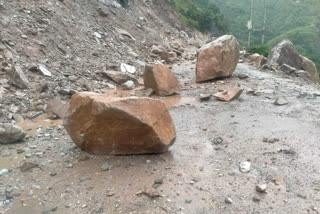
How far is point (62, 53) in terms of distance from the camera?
29.6ft

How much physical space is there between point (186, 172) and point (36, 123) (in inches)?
116

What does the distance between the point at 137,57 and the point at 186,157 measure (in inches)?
315

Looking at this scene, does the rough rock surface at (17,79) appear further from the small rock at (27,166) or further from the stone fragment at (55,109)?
the small rock at (27,166)

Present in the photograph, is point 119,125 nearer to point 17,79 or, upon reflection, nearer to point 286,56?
point 17,79

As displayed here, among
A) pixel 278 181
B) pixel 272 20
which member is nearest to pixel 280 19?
pixel 272 20

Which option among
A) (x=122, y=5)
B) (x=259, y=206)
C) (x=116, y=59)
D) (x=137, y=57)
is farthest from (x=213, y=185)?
(x=122, y=5)

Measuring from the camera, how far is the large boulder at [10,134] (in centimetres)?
458

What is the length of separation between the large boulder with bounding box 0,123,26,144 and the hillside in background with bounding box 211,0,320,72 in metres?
34.7

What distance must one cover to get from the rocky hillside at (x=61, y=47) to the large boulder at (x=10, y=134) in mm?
1104

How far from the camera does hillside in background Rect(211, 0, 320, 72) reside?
3771 centimetres

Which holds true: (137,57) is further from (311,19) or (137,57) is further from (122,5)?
(311,19)

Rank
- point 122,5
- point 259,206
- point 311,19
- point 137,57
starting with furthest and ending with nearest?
point 311,19 < point 122,5 < point 137,57 < point 259,206

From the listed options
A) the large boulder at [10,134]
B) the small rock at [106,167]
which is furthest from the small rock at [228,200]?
the large boulder at [10,134]

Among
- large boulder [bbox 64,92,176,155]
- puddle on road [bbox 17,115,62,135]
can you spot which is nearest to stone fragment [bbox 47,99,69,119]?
puddle on road [bbox 17,115,62,135]
